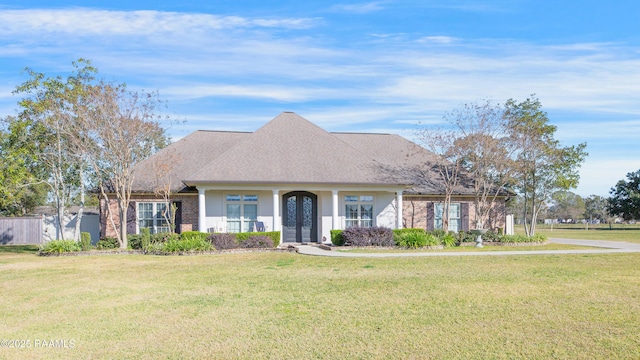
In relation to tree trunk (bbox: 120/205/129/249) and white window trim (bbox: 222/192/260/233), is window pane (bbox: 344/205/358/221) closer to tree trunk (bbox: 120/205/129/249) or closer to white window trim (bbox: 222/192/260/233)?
white window trim (bbox: 222/192/260/233)

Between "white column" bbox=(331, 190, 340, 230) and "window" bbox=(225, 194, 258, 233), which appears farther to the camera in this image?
"window" bbox=(225, 194, 258, 233)

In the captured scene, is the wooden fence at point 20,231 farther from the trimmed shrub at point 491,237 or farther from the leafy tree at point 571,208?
the leafy tree at point 571,208

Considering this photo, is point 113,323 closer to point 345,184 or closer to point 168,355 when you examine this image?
point 168,355

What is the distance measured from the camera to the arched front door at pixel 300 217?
86.3ft

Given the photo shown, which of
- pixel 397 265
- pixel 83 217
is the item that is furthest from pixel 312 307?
pixel 83 217

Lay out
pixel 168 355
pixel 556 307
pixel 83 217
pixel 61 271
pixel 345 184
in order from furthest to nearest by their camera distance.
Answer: pixel 83 217 → pixel 345 184 → pixel 61 271 → pixel 556 307 → pixel 168 355

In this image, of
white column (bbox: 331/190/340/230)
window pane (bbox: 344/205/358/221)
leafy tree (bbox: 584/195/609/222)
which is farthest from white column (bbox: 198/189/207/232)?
leafy tree (bbox: 584/195/609/222)

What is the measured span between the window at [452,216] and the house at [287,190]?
2.0 inches

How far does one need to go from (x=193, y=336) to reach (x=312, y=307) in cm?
250

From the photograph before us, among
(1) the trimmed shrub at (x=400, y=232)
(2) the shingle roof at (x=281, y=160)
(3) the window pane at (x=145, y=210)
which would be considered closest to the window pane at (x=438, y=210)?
(2) the shingle roof at (x=281, y=160)

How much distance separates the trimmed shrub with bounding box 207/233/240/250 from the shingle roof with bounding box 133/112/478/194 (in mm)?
2707

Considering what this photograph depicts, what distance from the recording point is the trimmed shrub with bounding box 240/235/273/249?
73.7 feet

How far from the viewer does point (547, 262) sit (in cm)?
1697

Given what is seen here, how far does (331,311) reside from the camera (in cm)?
960
